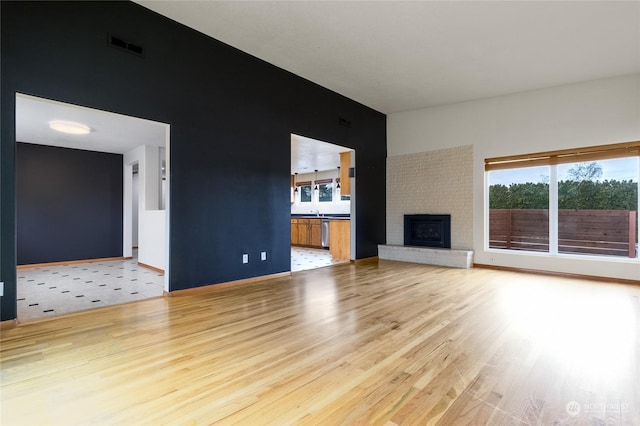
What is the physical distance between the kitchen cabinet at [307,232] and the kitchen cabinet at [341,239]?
A: 246 cm

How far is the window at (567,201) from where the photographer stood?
185 inches

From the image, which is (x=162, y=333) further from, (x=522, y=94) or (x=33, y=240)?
(x=522, y=94)

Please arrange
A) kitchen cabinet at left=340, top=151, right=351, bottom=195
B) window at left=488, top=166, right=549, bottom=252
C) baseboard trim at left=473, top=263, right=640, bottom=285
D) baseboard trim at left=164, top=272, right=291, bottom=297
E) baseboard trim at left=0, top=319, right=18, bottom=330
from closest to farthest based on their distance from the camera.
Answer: baseboard trim at left=0, top=319, right=18, bottom=330 < baseboard trim at left=164, top=272, right=291, bottom=297 < baseboard trim at left=473, top=263, right=640, bottom=285 < window at left=488, top=166, right=549, bottom=252 < kitchen cabinet at left=340, top=151, right=351, bottom=195

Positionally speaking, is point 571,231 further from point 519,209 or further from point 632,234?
point 519,209

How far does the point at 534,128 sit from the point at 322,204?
664 centimetres

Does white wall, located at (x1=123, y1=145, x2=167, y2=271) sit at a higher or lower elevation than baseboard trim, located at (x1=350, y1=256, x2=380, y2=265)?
higher

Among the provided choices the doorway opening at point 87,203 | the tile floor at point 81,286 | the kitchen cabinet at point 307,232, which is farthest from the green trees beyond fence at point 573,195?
the doorway opening at point 87,203

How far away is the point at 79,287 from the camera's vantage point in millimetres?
4246

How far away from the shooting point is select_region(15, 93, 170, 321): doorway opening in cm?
471

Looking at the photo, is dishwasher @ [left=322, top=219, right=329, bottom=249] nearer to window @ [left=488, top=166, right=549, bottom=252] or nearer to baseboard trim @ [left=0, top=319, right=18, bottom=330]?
window @ [left=488, top=166, right=549, bottom=252]

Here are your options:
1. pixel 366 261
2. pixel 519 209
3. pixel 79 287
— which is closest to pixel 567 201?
pixel 519 209

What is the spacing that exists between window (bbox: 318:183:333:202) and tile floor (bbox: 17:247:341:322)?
176 inches

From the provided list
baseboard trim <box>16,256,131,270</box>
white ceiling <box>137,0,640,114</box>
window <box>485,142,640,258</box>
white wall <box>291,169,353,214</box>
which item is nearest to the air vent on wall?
white ceiling <box>137,0,640,114</box>

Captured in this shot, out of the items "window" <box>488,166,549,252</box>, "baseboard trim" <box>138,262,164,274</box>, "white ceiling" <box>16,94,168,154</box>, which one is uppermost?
"white ceiling" <box>16,94,168,154</box>
